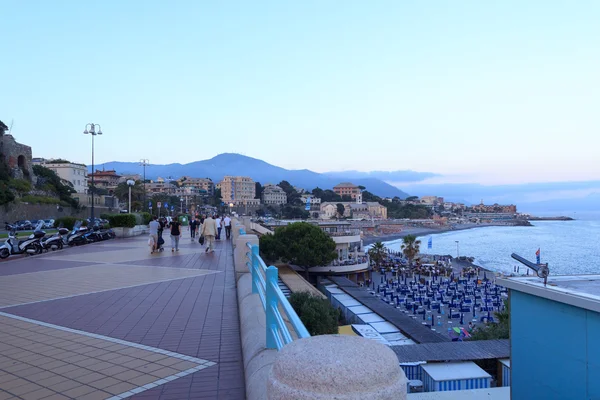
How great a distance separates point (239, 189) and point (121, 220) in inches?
4731

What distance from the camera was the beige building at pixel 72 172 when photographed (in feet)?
247

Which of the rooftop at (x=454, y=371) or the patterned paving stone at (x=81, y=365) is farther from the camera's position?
the rooftop at (x=454, y=371)

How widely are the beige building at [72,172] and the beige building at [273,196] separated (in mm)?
79733

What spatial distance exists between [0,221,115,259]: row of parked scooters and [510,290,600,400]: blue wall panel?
48.7ft

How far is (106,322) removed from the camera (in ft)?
19.2

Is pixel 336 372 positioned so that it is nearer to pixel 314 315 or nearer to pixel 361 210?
pixel 314 315

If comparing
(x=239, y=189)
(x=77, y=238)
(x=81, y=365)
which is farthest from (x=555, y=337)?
(x=239, y=189)

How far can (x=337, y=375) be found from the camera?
4.22 feet

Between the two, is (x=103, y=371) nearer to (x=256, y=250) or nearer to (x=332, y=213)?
(x=256, y=250)

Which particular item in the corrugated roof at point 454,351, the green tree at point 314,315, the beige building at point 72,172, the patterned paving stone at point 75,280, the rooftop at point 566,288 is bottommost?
the corrugated roof at point 454,351

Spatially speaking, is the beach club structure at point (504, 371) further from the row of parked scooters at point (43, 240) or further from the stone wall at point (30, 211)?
the stone wall at point (30, 211)

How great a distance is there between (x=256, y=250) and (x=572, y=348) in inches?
143

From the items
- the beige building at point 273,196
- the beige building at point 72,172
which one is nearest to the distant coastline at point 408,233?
the beige building at point 273,196

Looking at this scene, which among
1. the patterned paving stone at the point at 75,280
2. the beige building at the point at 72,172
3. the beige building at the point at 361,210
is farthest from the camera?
the beige building at the point at 361,210
